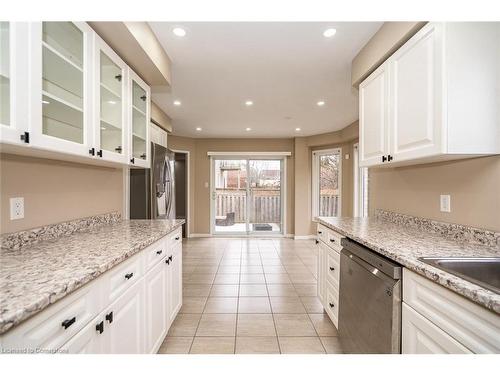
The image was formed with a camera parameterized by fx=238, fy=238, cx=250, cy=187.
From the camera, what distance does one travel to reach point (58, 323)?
2.67ft

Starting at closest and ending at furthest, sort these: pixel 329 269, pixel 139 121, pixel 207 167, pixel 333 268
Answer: pixel 333 268
pixel 329 269
pixel 139 121
pixel 207 167

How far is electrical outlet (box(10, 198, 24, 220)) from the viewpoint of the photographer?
4.22 feet

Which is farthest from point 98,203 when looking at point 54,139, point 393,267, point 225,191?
point 225,191

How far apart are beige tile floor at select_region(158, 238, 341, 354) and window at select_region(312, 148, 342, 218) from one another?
73.6 inches

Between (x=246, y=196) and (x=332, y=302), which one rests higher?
(x=246, y=196)

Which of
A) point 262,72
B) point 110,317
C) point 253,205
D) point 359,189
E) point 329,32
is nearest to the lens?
point 110,317

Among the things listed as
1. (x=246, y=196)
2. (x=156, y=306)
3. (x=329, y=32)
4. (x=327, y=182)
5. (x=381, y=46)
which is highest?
(x=329, y=32)

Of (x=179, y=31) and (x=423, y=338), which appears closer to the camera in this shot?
(x=423, y=338)

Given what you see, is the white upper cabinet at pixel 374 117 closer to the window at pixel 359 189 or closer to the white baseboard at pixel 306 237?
the window at pixel 359 189

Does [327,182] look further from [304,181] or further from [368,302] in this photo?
[368,302]

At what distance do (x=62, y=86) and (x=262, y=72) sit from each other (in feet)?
6.24

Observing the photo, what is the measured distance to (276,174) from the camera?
625 cm

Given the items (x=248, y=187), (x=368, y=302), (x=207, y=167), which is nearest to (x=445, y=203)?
(x=368, y=302)

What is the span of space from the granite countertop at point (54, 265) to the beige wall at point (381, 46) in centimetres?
219
